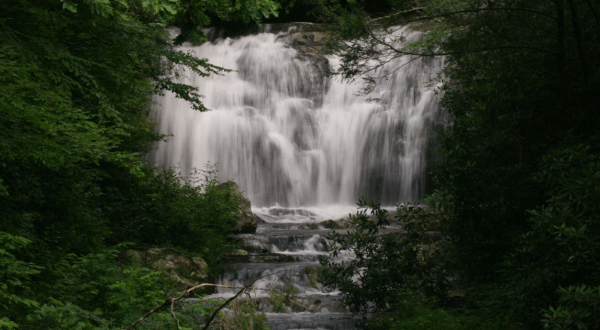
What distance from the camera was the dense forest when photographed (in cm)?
412

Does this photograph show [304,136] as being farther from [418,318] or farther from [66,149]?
[66,149]

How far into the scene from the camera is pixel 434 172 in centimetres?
693

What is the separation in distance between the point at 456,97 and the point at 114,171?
7143mm

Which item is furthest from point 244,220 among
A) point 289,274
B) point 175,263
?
point 175,263

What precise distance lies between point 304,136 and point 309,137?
0.78 feet

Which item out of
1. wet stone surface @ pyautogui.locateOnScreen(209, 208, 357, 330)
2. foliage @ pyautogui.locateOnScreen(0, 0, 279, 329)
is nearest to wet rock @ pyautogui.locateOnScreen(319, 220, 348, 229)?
wet stone surface @ pyautogui.locateOnScreen(209, 208, 357, 330)

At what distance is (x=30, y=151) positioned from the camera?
13.8ft

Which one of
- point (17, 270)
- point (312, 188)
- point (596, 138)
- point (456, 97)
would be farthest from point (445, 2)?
point (312, 188)

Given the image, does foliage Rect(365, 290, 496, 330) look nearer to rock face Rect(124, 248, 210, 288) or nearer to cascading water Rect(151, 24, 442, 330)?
rock face Rect(124, 248, 210, 288)

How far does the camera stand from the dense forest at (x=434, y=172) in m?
4.12

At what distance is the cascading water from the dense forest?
9033 mm

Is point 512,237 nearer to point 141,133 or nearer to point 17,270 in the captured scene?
point 17,270

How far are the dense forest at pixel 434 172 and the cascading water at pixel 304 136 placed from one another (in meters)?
9.03

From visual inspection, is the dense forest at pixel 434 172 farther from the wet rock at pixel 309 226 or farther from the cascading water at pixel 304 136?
the cascading water at pixel 304 136
